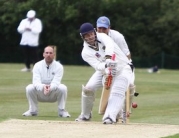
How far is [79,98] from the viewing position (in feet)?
69.2

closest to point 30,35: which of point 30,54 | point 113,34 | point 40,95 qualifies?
point 30,54

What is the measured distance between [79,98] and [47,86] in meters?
4.65

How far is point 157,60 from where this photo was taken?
1748 inches

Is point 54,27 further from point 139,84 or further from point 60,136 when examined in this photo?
point 60,136

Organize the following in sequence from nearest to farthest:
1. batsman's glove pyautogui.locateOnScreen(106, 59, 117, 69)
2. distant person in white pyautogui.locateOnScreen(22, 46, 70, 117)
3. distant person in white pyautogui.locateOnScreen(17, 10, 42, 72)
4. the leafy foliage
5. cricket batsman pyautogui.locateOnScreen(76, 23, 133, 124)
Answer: batsman's glove pyautogui.locateOnScreen(106, 59, 117, 69), cricket batsman pyautogui.locateOnScreen(76, 23, 133, 124), distant person in white pyautogui.locateOnScreen(22, 46, 70, 117), distant person in white pyautogui.locateOnScreen(17, 10, 42, 72), the leafy foliage

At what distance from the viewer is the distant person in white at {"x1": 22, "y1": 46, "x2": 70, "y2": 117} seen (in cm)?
1647

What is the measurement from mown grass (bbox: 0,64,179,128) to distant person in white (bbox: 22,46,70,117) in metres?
0.28

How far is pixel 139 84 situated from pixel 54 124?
11.5 metres

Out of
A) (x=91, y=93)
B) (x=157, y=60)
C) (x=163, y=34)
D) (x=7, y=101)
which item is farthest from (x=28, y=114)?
(x=163, y=34)

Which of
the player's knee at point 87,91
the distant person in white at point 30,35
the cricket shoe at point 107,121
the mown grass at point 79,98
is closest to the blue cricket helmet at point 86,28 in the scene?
the player's knee at point 87,91

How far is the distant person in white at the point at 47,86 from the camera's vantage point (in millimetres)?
16469

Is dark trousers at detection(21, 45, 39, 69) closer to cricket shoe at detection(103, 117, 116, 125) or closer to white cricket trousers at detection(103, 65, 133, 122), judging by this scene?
white cricket trousers at detection(103, 65, 133, 122)

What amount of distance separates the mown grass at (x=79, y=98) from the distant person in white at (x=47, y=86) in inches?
11.1

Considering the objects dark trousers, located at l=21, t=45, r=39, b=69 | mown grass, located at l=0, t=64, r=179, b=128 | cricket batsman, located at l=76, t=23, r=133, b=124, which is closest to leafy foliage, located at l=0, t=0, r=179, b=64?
dark trousers, located at l=21, t=45, r=39, b=69
